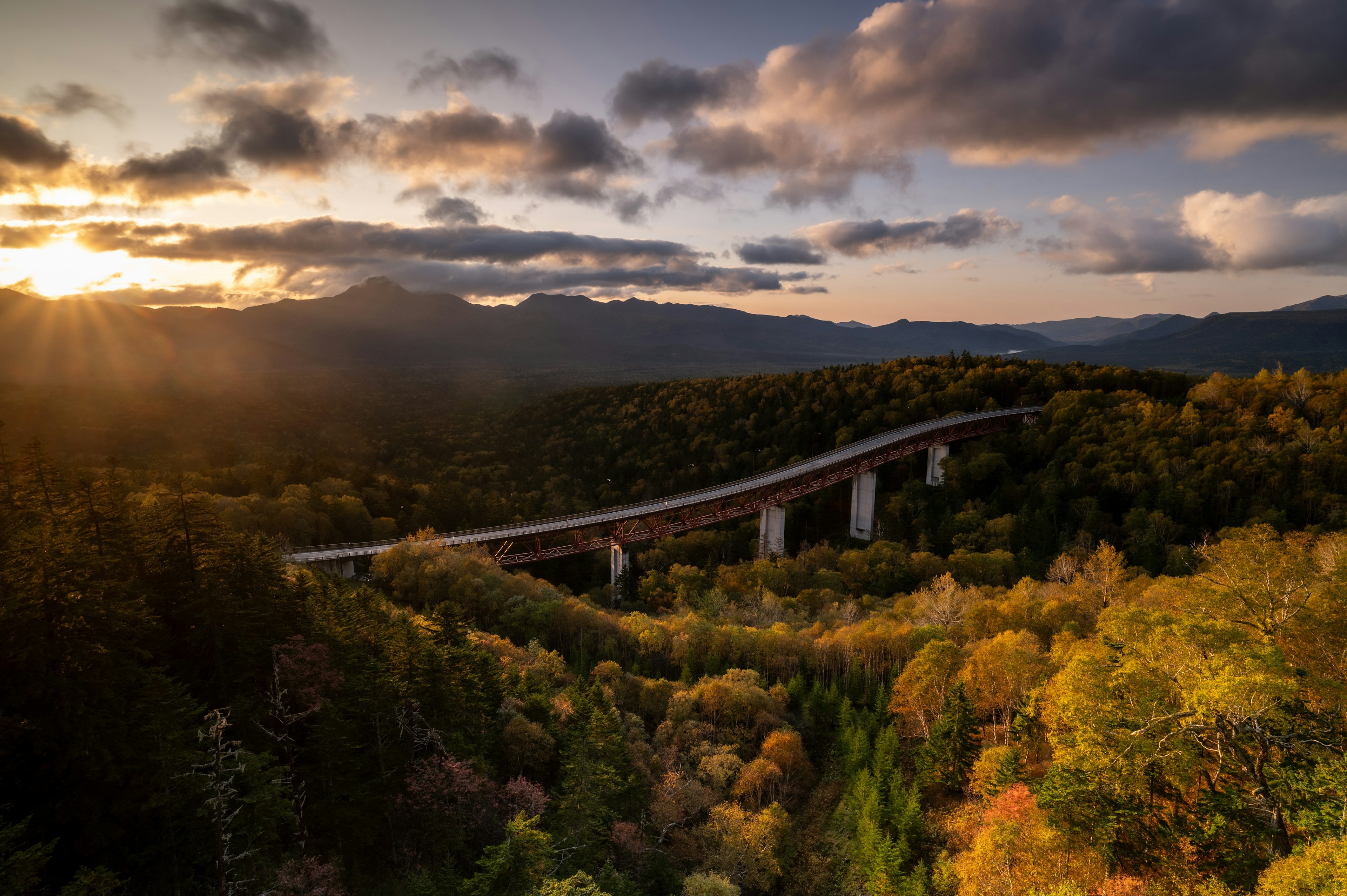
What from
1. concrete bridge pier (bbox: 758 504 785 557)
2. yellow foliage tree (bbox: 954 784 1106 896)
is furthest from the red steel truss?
yellow foliage tree (bbox: 954 784 1106 896)

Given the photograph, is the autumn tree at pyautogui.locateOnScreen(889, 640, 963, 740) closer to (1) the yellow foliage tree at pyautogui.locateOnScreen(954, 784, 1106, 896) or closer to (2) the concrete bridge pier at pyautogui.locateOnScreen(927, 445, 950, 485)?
(1) the yellow foliage tree at pyautogui.locateOnScreen(954, 784, 1106, 896)

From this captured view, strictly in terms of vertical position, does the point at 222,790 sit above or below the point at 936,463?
above

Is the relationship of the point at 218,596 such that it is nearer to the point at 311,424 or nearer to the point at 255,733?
the point at 255,733

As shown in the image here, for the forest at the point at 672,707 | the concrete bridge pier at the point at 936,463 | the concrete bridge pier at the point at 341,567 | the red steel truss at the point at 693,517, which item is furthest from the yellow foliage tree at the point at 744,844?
the concrete bridge pier at the point at 936,463

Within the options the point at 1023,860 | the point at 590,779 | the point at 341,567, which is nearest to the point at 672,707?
the point at 590,779

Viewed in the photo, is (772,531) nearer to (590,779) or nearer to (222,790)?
(590,779)

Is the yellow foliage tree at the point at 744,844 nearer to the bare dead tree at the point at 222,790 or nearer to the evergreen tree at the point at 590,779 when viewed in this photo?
the evergreen tree at the point at 590,779

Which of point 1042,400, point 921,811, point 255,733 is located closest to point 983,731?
point 921,811

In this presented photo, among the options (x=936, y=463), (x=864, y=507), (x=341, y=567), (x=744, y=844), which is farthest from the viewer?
(x=936, y=463)
